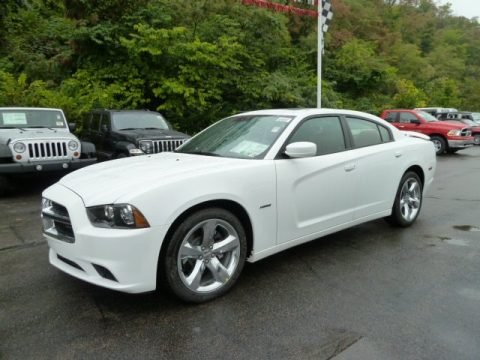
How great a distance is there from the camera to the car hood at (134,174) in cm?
298

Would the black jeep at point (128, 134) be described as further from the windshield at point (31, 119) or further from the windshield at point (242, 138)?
the windshield at point (242, 138)

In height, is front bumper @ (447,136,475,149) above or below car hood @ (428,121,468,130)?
below

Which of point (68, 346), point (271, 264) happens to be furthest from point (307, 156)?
point (68, 346)

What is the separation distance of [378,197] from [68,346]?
11.6ft

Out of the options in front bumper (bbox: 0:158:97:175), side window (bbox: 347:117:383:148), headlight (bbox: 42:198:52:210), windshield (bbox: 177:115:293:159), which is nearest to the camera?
headlight (bbox: 42:198:52:210)

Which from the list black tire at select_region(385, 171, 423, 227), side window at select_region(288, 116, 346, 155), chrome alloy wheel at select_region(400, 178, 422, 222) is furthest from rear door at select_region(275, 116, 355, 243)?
chrome alloy wheel at select_region(400, 178, 422, 222)

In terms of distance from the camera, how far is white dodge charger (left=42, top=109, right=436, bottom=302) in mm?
2881

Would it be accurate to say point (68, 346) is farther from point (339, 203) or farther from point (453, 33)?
point (453, 33)

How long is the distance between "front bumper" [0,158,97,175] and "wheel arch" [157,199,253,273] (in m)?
5.19

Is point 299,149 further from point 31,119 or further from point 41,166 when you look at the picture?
point 31,119

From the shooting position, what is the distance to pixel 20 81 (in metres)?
12.9

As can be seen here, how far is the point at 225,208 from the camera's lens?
133 inches

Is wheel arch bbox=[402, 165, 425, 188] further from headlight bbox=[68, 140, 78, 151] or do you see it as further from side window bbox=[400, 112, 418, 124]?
side window bbox=[400, 112, 418, 124]

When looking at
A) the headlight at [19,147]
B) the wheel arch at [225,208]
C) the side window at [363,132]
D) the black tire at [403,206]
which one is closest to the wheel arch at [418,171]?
the black tire at [403,206]
